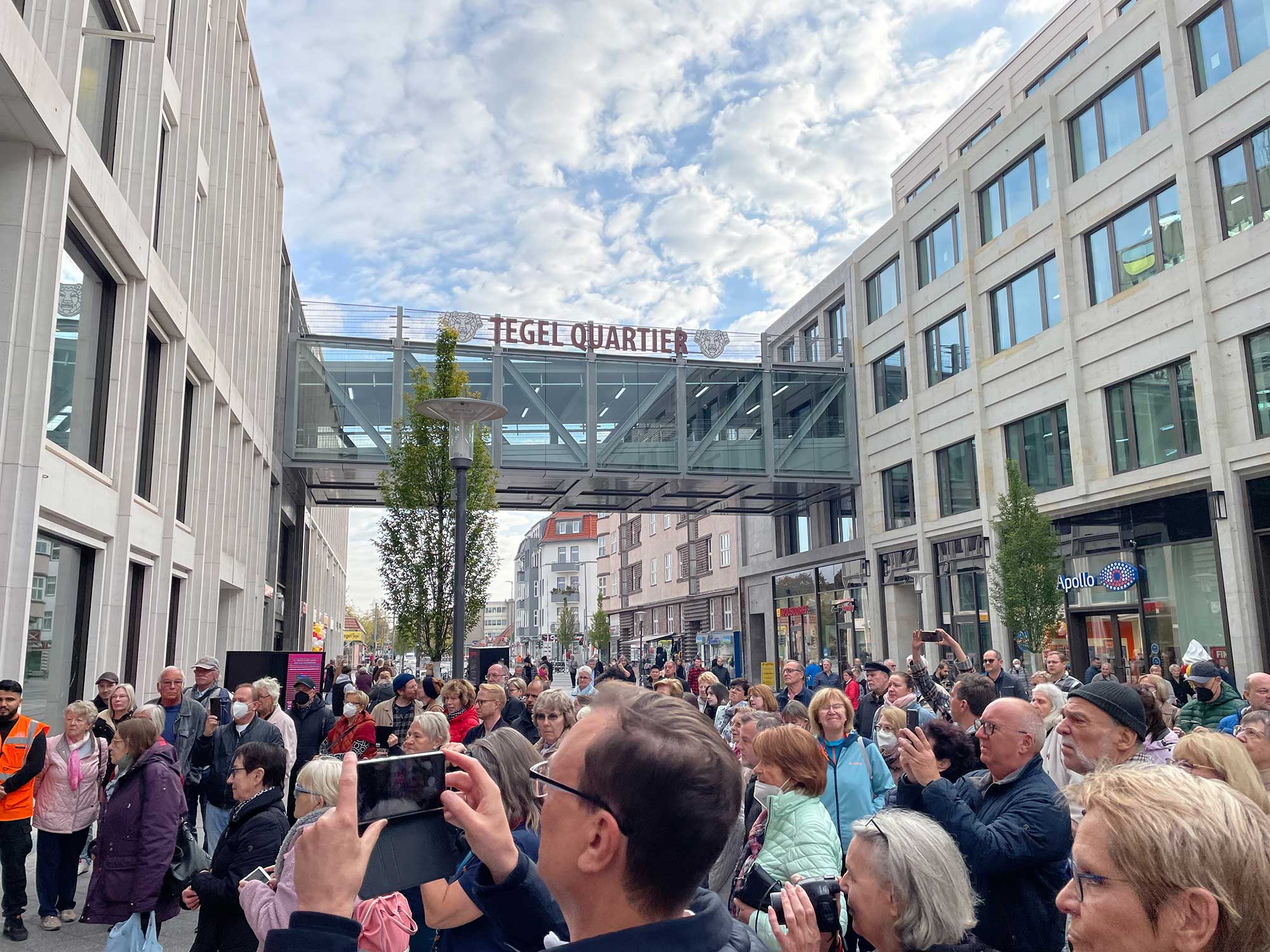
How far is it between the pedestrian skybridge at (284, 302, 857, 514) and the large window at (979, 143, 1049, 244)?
7972 mm

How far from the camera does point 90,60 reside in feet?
40.7

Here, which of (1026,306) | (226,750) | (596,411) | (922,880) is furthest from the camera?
(596,411)

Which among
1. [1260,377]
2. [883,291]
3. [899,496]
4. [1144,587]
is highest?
[883,291]

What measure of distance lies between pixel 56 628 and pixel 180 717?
2.81m

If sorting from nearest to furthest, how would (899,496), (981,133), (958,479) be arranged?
(958,479) < (899,496) < (981,133)

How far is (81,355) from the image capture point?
12.2 m

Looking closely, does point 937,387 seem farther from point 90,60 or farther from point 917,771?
point 917,771

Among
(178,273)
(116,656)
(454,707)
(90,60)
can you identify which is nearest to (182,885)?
(454,707)

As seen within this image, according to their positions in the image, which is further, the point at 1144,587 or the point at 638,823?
the point at 1144,587

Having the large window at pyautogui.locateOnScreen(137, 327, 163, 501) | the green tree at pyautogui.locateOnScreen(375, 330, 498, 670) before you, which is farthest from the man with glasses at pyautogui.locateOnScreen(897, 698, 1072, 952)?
the green tree at pyautogui.locateOnScreen(375, 330, 498, 670)

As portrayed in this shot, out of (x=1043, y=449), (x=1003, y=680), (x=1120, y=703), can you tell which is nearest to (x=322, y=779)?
(x=1120, y=703)

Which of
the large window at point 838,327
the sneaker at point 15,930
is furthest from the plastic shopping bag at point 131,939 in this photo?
the large window at point 838,327

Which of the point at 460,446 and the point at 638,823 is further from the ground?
the point at 460,446

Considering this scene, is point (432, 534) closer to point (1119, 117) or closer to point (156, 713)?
point (156, 713)
